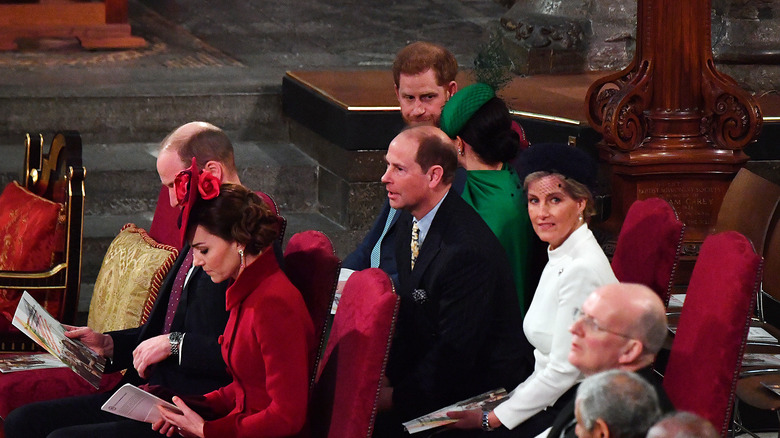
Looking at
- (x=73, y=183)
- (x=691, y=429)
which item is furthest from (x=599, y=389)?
(x=73, y=183)

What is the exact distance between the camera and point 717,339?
2643 millimetres

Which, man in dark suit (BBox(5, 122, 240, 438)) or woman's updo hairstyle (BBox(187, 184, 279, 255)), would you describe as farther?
man in dark suit (BBox(5, 122, 240, 438))

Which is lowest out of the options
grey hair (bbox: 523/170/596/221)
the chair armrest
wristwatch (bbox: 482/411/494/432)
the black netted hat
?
the chair armrest

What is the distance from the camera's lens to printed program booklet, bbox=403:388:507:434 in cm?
293

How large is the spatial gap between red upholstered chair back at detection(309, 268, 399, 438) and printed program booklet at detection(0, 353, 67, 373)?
48.0 inches

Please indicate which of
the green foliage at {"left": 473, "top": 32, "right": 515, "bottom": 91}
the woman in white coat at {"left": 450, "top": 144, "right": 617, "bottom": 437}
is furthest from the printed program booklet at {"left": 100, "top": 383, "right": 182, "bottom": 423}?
the green foliage at {"left": 473, "top": 32, "right": 515, "bottom": 91}

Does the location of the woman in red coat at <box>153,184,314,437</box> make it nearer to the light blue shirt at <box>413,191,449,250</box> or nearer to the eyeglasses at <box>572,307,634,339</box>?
the light blue shirt at <box>413,191,449,250</box>

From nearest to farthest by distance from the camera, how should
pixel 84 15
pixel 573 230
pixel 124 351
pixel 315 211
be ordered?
pixel 573 230
pixel 124 351
pixel 315 211
pixel 84 15

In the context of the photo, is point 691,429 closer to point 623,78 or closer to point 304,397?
point 304,397

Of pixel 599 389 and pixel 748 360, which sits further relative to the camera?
pixel 748 360

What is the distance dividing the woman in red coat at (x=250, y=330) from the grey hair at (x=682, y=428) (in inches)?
39.1

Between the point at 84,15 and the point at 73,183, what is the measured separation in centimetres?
419

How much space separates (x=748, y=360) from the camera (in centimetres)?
367

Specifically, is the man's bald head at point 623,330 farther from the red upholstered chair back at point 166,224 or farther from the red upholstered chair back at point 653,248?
the red upholstered chair back at point 166,224
